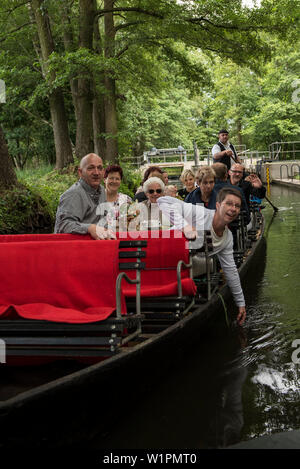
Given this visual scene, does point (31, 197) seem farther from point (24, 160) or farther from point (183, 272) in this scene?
point (24, 160)

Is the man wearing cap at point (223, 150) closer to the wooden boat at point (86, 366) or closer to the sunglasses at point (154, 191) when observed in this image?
the sunglasses at point (154, 191)

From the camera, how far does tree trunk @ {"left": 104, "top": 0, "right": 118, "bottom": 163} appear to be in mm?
15852

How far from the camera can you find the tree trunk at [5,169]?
10523 mm

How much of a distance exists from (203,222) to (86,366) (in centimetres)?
198

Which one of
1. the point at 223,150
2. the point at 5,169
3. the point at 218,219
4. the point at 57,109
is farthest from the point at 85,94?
the point at 218,219

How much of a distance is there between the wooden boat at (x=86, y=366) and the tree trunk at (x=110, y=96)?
12.2m

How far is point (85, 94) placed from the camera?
17.1m

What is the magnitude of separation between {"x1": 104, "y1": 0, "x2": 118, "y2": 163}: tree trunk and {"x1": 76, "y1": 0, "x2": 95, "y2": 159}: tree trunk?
Result: 597 mm

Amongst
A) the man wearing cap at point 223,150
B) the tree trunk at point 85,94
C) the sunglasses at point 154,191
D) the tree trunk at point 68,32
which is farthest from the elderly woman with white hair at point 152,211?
the tree trunk at point 68,32

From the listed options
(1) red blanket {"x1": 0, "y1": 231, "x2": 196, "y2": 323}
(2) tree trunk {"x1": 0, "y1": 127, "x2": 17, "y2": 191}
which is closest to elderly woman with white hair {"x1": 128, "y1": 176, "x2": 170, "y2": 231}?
(1) red blanket {"x1": 0, "y1": 231, "x2": 196, "y2": 323}

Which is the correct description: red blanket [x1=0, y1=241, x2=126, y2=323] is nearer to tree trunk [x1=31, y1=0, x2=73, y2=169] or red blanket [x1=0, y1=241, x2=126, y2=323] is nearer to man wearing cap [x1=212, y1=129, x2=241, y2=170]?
man wearing cap [x1=212, y1=129, x2=241, y2=170]

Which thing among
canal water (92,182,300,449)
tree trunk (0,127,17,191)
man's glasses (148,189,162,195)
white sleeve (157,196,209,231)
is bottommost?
canal water (92,182,300,449)
